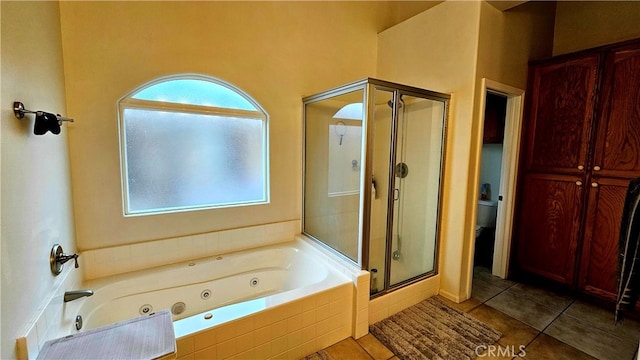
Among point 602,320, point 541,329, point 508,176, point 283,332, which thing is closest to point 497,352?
point 541,329

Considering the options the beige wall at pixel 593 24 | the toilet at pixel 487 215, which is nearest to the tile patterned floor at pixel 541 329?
the toilet at pixel 487 215

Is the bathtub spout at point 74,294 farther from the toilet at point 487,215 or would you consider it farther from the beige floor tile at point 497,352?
the toilet at point 487,215

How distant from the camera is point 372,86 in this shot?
196 centimetres

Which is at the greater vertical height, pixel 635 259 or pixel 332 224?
pixel 635 259

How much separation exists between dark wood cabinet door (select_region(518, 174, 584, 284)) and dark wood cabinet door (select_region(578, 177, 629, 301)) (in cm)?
8

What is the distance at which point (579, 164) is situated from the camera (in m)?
2.38

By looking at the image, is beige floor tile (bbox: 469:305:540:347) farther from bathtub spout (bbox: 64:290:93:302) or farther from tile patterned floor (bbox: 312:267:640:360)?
bathtub spout (bbox: 64:290:93:302)

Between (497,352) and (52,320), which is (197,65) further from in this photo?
(497,352)

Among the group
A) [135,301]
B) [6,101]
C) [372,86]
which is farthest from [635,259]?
[135,301]

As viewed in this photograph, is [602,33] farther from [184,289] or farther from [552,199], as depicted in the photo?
[184,289]

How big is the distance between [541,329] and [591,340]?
286mm

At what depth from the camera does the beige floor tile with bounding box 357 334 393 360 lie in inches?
71.1

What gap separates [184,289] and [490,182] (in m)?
3.75

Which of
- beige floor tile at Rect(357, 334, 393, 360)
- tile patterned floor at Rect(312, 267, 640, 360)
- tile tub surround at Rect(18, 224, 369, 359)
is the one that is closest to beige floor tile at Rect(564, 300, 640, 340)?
tile patterned floor at Rect(312, 267, 640, 360)
